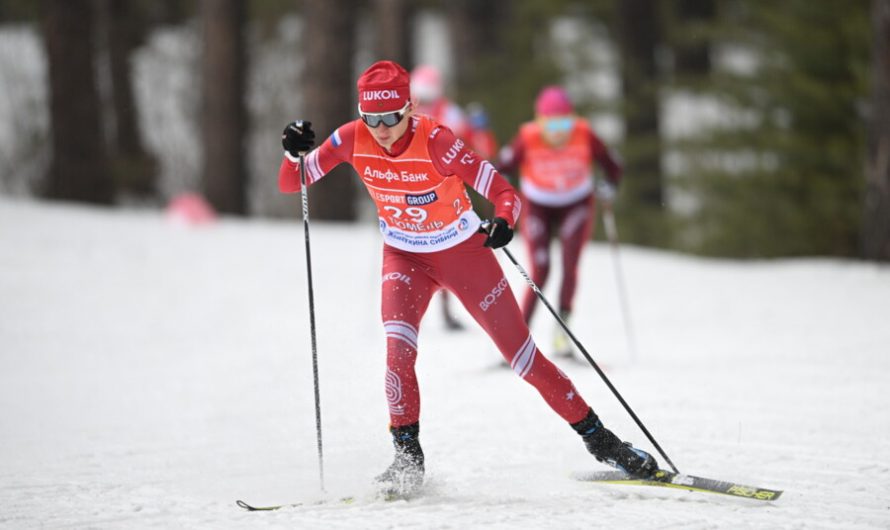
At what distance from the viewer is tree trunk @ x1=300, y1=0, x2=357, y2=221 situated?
1412 centimetres

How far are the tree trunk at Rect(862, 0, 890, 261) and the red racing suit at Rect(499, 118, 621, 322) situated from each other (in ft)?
13.5

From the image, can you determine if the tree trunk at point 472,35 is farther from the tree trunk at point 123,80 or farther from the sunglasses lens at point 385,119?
the sunglasses lens at point 385,119

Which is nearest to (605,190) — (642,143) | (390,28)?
(642,143)

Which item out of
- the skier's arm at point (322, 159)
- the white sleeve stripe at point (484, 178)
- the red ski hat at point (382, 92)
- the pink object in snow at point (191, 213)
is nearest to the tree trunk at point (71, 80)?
the pink object in snow at point (191, 213)

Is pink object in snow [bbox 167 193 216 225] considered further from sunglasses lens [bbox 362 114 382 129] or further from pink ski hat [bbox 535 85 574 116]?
sunglasses lens [bbox 362 114 382 129]

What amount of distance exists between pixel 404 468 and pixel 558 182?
3.84 m

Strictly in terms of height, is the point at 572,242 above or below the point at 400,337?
above

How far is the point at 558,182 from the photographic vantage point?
303 inches

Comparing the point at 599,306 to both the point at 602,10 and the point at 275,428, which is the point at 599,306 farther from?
the point at 602,10

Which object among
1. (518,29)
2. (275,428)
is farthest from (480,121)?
(518,29)

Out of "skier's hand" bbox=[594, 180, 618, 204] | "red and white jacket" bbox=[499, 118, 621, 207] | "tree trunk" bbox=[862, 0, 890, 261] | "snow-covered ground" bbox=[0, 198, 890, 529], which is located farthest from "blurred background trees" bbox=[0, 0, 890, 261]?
"red and white jacket" bbox=[499, 118, 621, 207]

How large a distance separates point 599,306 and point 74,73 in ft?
Answer: 26.5

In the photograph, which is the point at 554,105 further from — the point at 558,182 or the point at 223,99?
the point at 223,99

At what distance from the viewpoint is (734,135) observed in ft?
42.8
